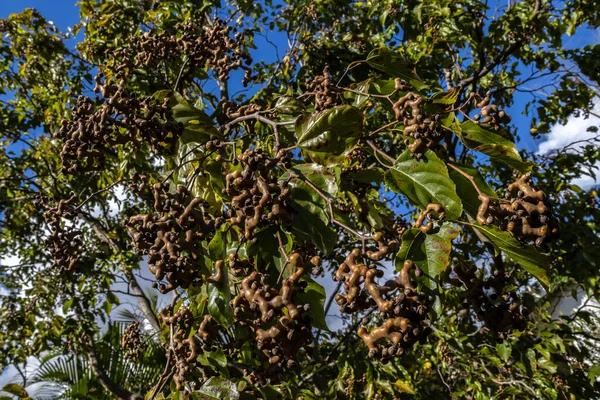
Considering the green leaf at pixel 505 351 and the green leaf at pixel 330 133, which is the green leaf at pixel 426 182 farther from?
the green leaf at pixel 505 351

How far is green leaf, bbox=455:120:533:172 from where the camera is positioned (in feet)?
3.32

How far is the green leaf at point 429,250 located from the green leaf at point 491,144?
0.24 meters

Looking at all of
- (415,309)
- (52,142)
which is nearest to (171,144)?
(415,309)

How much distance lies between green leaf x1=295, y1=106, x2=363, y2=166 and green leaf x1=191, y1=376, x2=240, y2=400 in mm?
549

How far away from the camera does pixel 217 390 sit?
0.99 meters

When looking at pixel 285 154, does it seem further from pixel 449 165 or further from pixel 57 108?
pixel 57 108

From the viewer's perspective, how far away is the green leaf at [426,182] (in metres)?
0.91

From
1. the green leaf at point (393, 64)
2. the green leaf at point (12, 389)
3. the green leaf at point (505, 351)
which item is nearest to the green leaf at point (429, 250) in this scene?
the green leaf at point (393, 64)

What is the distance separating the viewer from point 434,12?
3.43m

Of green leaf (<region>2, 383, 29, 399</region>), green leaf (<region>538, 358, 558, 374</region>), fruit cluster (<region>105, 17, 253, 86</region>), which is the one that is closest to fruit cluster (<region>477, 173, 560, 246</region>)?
fruit cluster (<region>105, 17, 253, 86</region>)

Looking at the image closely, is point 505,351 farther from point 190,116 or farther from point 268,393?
point 190,116

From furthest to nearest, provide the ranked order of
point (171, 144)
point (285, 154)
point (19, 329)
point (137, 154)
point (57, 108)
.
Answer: point (19, 329), point (57, 108), point (137, 154), point (171, 144), point (285, 154)

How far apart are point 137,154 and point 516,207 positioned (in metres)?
1.45

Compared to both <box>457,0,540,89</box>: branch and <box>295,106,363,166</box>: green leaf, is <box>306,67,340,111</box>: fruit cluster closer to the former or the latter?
<box>295,106,363,166</box>: green leaf
